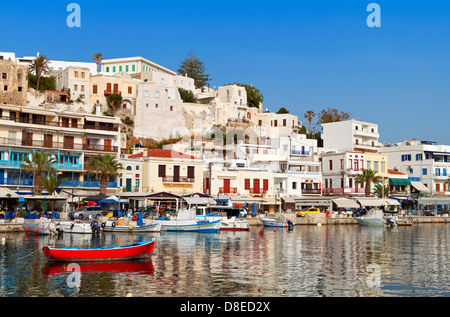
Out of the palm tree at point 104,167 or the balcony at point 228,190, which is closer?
the palm tree at point 104,167

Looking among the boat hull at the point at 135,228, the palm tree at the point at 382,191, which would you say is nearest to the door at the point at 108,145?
the boat hull at the point at 135,228

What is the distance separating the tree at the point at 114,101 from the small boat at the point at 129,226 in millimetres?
46427

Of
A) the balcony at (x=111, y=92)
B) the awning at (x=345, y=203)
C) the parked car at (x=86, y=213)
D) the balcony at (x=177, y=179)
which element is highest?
the balcony at (x=111, y=92)

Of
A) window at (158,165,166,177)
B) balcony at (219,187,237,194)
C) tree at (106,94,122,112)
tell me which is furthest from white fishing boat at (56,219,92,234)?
tree at (106,94,122,112)

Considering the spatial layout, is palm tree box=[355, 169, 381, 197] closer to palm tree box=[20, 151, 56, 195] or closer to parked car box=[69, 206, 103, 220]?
parked car box=[69, 206, 103, 220]

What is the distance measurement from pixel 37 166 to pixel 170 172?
15.1 meters

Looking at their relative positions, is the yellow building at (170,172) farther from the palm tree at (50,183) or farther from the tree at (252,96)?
the tree at (252,96)

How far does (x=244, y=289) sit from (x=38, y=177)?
117 feet

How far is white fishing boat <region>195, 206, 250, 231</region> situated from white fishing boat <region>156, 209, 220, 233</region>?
2.48ft

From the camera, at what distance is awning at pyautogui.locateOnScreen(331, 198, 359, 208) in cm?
6531

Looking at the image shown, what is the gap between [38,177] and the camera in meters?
50.5

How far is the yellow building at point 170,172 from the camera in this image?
193 feet

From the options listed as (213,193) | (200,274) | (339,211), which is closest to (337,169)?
(339,211)

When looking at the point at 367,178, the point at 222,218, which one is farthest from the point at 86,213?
the point at 367,178
